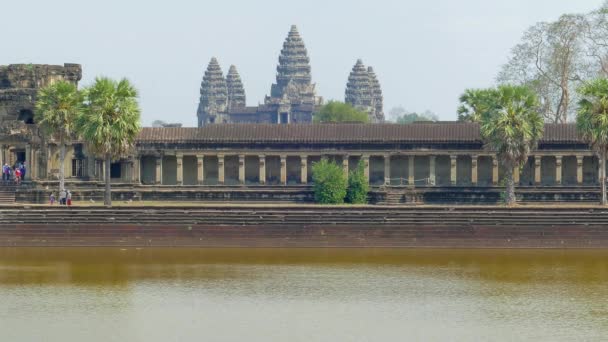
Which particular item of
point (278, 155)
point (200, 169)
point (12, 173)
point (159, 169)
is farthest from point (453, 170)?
point (12, 173)

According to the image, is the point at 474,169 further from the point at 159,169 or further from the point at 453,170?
the point at 159,169

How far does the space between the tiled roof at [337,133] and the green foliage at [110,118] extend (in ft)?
36.5

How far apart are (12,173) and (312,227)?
22.9 metres

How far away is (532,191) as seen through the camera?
220 feet

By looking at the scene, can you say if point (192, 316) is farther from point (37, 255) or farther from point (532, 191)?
point (532, 191)

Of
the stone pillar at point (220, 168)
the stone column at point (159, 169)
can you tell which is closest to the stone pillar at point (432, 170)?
the stone pillar at point (220, 168)

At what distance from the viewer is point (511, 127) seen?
208 feet

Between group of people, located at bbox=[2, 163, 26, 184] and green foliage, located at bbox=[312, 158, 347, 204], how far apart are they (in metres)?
16.6

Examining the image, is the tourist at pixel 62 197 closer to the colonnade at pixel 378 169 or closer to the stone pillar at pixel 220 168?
the colonnade at pixel 378 169

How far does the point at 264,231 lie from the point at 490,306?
16.4 m

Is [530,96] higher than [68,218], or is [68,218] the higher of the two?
[530,96]

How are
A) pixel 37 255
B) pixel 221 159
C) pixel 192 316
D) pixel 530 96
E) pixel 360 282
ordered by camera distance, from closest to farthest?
pixel 192 316 < pixel 360 282 < pixel 37 255 < pixel 530 96 < pixel 221 159

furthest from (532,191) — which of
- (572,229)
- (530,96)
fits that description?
(572,229)

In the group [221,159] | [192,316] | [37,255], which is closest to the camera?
[192,316]
